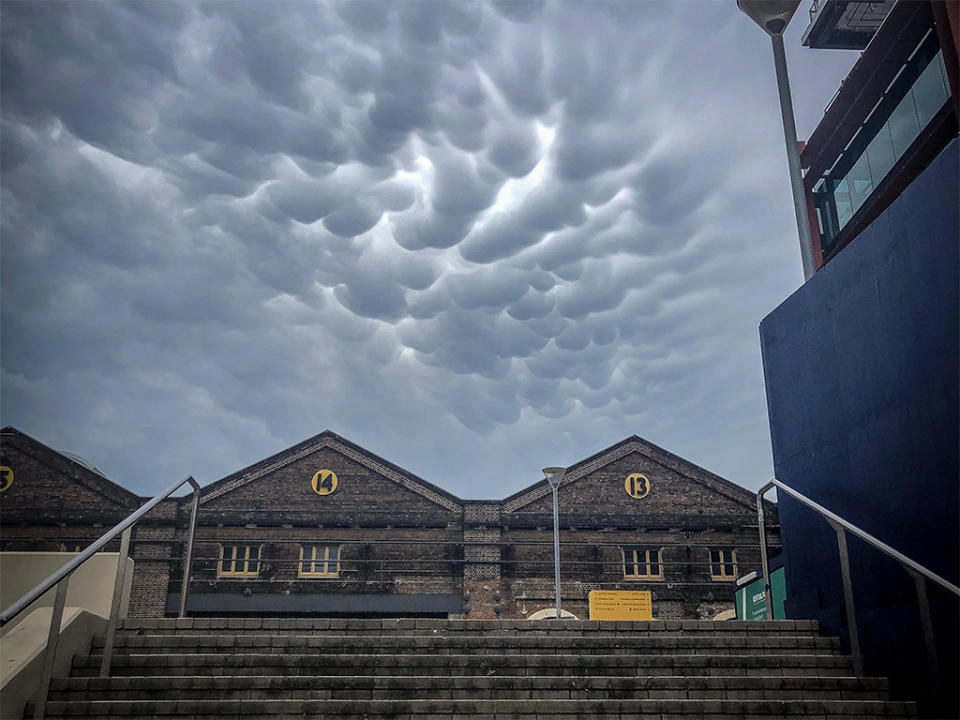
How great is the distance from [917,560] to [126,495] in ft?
88.9

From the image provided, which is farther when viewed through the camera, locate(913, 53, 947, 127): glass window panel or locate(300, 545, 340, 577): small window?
locate(300, 545, 340, 577): small window

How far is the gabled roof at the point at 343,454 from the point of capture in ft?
92.5

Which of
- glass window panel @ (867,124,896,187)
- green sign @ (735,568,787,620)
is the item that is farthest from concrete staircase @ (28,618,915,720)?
green sign @ (735,568,787,620)

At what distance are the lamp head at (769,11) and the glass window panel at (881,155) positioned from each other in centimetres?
548

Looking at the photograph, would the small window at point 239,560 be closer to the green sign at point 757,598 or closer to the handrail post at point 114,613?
the green sign at point 757,598

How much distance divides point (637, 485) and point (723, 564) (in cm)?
379

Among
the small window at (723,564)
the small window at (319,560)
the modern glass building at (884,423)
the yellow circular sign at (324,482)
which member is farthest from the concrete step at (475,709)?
the small window at (723,564)

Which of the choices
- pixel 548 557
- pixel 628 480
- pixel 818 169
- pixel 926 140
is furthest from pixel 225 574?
pixel 926 140

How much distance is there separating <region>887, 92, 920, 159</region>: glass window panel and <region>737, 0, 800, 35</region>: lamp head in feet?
15.7

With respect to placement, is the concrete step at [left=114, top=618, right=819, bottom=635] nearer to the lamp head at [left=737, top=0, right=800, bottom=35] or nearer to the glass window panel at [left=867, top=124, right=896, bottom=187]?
the lamp head at [left=737, top=0, right=800, bottom=35]

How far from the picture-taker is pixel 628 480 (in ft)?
94.9

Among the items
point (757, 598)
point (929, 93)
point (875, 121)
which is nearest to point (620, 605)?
point (757, 598)

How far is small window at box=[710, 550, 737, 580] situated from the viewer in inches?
1094

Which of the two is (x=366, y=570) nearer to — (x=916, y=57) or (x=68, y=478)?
(x=68, y=478)
